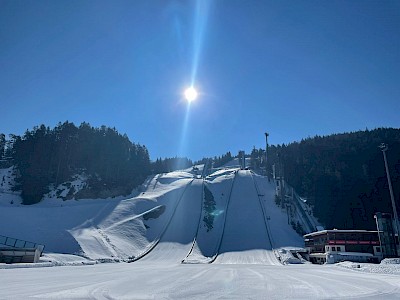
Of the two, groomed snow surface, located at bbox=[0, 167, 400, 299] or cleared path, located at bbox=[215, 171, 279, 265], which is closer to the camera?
Result: groomed snow surface, located at bbox=[0, 167, 400, 299]

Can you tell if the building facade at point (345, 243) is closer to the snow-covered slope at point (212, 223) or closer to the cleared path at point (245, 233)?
the cleared path at point (245, 233)

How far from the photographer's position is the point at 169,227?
199 ft

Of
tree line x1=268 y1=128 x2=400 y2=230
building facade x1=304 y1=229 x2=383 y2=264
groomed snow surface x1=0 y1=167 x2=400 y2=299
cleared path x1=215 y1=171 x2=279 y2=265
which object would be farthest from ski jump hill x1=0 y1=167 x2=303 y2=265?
tree line x1=268 y1=128 x2=400 y2=230

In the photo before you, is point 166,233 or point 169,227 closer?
point 166,233

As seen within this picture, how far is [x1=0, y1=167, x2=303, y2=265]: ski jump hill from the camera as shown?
4431 cm

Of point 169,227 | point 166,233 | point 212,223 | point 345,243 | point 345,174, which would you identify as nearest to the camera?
point 345,243

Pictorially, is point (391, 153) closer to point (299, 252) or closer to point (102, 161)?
point (299, 252)

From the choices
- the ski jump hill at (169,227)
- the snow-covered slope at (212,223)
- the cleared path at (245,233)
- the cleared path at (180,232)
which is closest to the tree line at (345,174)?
the ski jump hill at (169,227)

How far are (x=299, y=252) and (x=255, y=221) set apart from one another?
14.9 meters

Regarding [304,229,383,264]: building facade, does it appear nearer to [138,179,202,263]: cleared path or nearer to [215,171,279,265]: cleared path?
[215,171,279,265]: cleared path

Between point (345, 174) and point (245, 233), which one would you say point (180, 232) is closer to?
point (245, 233)

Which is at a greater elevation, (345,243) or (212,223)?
(212,223)

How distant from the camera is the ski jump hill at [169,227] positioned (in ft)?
145

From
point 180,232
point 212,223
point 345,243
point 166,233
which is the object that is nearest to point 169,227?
point 166,233
